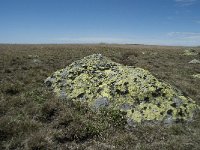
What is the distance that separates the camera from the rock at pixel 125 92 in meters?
8.70

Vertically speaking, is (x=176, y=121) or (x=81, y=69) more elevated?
(x=81, y=69)

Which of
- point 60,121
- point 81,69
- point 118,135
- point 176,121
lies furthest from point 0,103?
point 176,121

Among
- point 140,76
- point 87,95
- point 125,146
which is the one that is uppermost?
point 140,76

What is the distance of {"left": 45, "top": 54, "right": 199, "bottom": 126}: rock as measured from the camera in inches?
342

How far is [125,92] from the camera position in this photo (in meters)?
9.70

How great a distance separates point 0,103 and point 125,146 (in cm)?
562

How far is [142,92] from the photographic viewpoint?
9547 millimetres

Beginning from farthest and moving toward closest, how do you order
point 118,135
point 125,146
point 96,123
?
point 96,123
point 118,135
point 125,146

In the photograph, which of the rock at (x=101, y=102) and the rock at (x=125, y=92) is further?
the rock at (x=101, y=102)

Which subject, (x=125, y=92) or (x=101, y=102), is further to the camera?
(x=125, y=92)

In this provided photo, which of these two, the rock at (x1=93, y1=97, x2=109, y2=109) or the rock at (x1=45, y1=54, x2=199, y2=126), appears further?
the rock at (x1=93, y1=97, x2=109, y2=109)

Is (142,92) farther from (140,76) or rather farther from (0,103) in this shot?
(0,103)

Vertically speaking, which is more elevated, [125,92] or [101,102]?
[125,92]

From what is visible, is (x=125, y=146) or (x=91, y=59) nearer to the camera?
(x=125, y=146)
